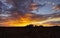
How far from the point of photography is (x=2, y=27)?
39.9 feet

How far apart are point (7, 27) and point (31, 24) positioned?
5.06ft
